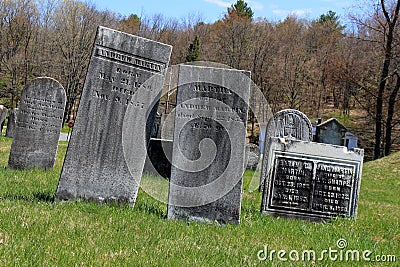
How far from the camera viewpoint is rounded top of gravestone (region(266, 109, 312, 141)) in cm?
1131

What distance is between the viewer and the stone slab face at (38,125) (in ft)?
31.0

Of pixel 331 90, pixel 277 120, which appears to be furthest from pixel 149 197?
pixel 331 90

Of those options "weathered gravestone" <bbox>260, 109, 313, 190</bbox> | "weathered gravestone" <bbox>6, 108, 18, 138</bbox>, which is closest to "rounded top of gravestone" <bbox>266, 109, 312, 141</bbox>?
"weathered gravestone" <bbox>260, 109, 313, 190</bbox>

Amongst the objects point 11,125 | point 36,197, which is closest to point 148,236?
point 36,197

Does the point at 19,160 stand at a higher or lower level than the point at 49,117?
lower

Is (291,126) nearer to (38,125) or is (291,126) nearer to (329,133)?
(38,125)

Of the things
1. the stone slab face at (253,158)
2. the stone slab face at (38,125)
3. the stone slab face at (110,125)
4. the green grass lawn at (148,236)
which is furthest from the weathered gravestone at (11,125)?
the stone slab face at (110,125)

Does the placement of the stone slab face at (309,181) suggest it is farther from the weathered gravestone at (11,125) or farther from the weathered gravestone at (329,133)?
the weathered gravestone at (11,125)

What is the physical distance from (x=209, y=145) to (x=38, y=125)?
16.4 ft

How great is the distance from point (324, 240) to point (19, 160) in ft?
21.2

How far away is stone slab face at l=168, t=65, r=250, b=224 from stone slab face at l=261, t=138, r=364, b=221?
1.13 metres

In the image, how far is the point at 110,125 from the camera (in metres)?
6.21

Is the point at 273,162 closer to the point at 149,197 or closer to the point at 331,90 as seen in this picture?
the point at 149,197

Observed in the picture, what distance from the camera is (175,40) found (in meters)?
56.1
